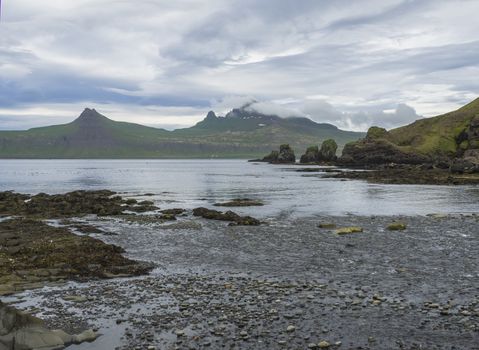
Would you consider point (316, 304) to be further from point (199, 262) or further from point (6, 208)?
point (6, 208)

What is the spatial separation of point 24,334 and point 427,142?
177 m

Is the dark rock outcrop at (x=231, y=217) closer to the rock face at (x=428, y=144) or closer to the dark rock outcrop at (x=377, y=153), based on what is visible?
the rock face at (x=428, y=144)

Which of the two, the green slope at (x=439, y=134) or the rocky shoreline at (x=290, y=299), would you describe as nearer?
the rocky shoreline at (x=290, y=299)

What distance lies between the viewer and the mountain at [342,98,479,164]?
507 feet

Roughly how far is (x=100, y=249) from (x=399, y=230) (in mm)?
23612

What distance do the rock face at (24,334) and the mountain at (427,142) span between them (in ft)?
456

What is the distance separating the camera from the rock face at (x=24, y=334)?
1332 cm

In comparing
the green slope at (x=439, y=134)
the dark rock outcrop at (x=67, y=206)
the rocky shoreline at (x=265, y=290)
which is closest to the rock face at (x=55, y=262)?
the rocky shoreline at (x=265, y=290)

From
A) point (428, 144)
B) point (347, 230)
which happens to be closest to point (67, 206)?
point (347, 230)

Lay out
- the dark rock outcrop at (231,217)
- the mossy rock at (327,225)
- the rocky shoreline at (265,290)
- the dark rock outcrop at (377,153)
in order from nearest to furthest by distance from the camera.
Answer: the rocky shoreline at (265,290)
the mossy rock at (327,225)
the dark rock outcrop at (231,217)
the dark rock outcrop at (377,153)

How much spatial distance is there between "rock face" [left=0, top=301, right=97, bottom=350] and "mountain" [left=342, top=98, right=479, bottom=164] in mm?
138966

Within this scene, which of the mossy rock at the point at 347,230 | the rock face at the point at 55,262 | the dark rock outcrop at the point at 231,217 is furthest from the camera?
the dark rock outcrop at the point at 231,217

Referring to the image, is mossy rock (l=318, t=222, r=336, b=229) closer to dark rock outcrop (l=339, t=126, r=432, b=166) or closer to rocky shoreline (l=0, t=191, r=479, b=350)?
rocky shoreline (l=0, t=191, r=479, b=350)

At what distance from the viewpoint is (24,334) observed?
13562 mm
